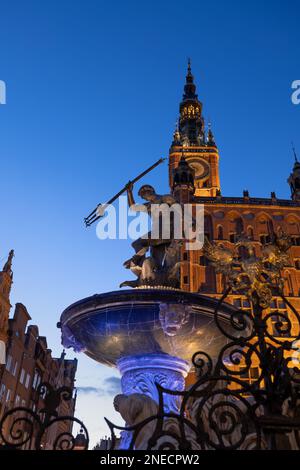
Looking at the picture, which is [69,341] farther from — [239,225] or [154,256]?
[239,225]

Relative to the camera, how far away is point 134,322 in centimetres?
560

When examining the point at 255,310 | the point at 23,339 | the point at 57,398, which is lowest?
the point at 57,398

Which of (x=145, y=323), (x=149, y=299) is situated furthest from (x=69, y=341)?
(x=149, y=299)

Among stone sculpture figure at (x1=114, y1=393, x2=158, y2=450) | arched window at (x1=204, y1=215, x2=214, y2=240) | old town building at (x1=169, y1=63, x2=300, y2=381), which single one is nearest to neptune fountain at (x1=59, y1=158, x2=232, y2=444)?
stone sculpture figure at (x1=114, y1=393, x2=158, y2=450)

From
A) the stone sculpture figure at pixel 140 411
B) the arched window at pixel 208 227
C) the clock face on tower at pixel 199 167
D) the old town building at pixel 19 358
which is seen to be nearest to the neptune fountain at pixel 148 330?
Result: the stone sculpture figure at pixel 140 411

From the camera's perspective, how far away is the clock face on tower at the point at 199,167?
48.6 m

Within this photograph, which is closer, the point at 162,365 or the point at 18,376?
the point at 162,365

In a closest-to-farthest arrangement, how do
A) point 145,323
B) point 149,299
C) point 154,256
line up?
point 149,299 → point 145,323 → point 154,256

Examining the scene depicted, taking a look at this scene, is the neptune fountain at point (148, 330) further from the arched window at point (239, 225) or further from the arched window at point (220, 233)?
the arched window at point (239, 225)

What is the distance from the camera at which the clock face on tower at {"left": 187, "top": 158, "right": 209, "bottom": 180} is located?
48625 millimetres

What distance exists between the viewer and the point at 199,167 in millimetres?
49312
